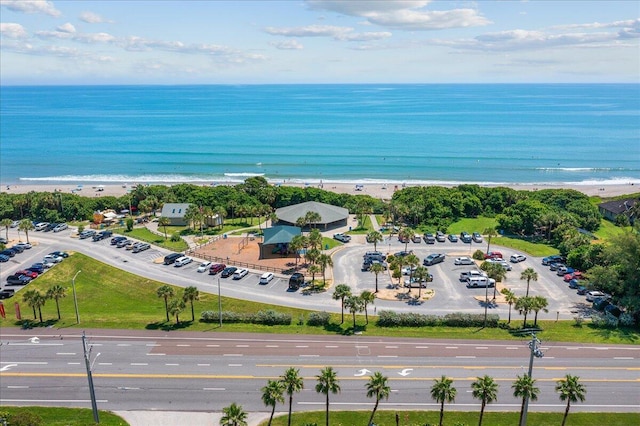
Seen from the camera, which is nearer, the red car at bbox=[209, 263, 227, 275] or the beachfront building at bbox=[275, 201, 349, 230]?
the red car at bbox=[209, 263, 227, 275]

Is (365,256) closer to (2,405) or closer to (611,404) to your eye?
(611,404)

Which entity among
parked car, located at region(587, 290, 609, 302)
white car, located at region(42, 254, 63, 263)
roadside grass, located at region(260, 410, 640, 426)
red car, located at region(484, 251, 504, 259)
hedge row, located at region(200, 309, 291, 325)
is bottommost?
roadside grass, located at region(260, 410, 640, 426)

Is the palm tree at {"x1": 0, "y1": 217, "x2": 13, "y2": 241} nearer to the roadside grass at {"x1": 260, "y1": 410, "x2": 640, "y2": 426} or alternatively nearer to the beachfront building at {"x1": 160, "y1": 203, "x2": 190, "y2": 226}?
the beachfront building at {"x1": 160, "y1": 203, "x2": 190, "y2": 226}

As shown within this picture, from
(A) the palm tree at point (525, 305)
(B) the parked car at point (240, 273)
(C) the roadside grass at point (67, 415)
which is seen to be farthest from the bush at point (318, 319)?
(C) the roadside grass at point (67, 415)

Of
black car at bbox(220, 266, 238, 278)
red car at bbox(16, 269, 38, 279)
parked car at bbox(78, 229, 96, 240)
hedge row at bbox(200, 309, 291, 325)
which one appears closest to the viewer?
hedge row at bbox(200, 309, 291, 325)

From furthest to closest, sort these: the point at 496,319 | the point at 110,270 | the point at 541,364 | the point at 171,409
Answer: the point at 110,270 < the point at 496,319 < the point at 541,364 < the point at 171,409

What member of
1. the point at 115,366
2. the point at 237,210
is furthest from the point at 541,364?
the point at 237,210

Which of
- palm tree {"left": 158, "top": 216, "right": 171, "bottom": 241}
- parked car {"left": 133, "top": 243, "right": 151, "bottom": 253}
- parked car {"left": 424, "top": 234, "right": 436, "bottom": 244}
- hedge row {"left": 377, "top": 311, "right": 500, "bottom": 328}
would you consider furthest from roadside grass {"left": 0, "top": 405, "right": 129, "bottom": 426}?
parked car {"left": 424, "top": 234, "right": 436, "bottom": 244}
